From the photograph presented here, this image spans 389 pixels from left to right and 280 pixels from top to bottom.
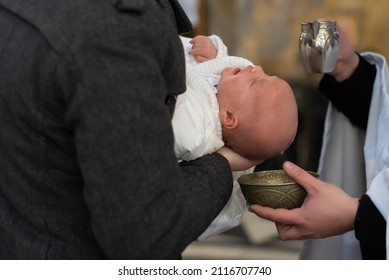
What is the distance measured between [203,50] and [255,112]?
10.1 inches

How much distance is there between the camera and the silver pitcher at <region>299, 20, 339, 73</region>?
5.36ft

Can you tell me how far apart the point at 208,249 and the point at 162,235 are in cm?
262

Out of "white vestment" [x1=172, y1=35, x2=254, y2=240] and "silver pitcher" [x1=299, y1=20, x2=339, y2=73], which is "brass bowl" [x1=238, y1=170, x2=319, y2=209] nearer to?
"white vestment" [x1=172, y1=35, x2=254, y2=240]

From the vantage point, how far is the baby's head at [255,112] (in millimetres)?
1332

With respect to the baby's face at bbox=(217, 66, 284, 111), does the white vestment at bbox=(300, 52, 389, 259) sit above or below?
below

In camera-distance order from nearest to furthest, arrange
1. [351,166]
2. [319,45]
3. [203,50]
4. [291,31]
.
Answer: [203,50] → [319,45] → [351,166] → [291,31]

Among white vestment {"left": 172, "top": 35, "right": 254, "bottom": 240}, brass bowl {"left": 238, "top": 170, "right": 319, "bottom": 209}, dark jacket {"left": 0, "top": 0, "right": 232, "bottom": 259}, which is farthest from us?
brass bowl {"left": 238, "top": 170, "right": 319, "bottom": 209}

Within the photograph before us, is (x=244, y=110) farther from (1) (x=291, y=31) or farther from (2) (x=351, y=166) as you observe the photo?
(1) (x=291, y=31)

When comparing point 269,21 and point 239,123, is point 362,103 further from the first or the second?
point 269,21

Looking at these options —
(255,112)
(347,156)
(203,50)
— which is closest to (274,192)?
(255,112)

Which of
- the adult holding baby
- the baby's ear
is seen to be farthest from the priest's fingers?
the baby's ear

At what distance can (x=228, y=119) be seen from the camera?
134 centimetres

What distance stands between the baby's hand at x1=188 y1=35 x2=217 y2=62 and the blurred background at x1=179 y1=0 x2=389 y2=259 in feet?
8.93
